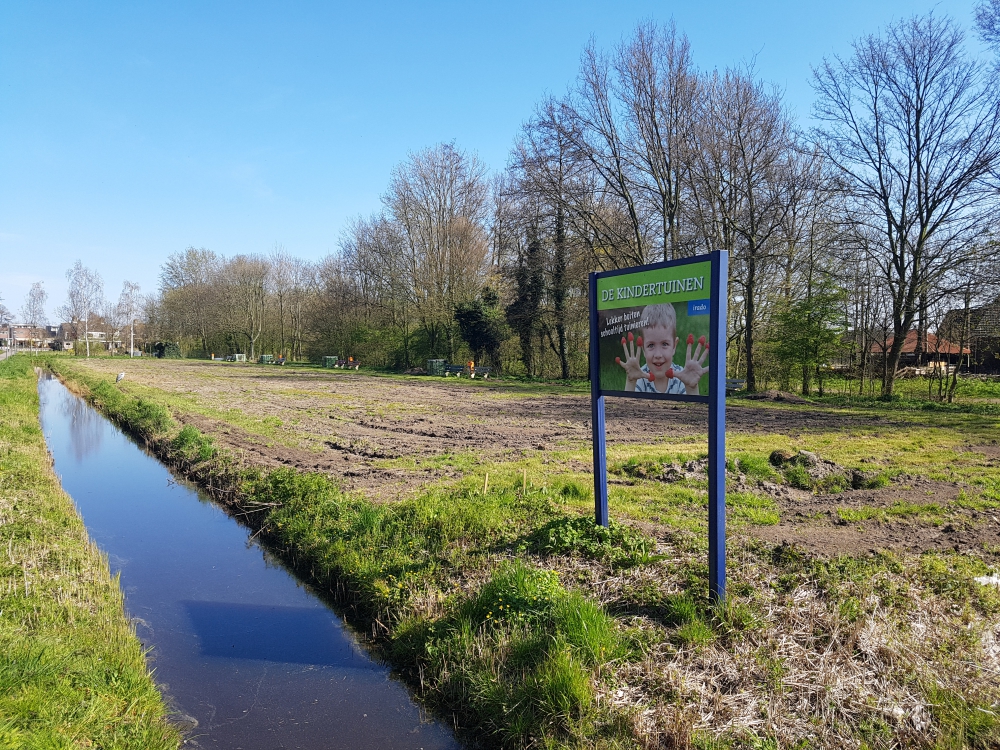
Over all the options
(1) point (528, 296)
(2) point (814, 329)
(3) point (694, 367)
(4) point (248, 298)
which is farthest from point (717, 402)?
(4) point (248, 298)

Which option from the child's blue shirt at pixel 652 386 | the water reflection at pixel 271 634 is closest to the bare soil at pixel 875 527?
the child's blue shirt at pixel 652 386

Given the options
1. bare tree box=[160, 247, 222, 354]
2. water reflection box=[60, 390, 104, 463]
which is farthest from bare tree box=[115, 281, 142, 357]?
water reflection box=[60, 390, 104, 463]

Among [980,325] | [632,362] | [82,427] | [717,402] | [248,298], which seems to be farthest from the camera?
[248,298]

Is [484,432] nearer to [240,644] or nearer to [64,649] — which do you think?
[240,644]

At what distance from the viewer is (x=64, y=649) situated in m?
4.36

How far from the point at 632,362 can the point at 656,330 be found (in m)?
0.39

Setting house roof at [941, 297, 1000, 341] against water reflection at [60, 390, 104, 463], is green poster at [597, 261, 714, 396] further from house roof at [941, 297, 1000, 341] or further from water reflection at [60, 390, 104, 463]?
house roof at [941, 297, 1000, 341]

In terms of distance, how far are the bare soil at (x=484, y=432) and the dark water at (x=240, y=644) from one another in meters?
2.00

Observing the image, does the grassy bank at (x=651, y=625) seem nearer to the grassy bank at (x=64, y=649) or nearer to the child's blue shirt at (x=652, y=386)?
the child's blue shirt at (x=652, y=386)

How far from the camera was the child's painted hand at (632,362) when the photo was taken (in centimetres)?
504

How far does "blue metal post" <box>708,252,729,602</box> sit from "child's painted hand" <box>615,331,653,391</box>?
2.44 feet

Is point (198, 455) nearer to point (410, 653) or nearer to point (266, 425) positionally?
point (266, 425)

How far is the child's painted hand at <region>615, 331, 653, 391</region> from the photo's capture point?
504 centimetres

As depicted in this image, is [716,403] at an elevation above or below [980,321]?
below
